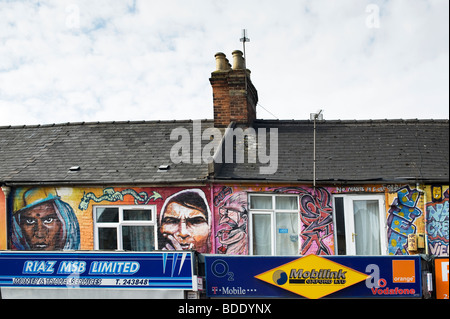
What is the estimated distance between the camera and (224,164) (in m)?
12.1

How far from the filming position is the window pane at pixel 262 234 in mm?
11430

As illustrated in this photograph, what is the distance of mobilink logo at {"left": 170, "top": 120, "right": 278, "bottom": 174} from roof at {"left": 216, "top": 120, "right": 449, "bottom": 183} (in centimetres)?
20

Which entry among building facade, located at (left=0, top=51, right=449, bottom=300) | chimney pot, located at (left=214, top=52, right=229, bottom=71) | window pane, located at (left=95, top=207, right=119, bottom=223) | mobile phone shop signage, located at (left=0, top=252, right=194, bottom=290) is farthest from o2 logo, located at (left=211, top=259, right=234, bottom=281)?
chimney pot, located at (left=214, top=52, right=229, bottom=71)

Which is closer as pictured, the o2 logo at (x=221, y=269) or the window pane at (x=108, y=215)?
the o2 logo at (x=221, y=269)

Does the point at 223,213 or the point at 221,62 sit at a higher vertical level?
the point at 221,62

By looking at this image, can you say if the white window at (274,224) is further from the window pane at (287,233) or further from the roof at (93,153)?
the roof at (93,153)

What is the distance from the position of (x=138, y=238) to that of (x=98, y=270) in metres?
1.43

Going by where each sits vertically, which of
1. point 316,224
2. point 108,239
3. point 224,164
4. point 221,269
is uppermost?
point 224,164

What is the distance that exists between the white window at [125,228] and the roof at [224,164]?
0.72 m

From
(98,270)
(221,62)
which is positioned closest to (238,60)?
(221,62)

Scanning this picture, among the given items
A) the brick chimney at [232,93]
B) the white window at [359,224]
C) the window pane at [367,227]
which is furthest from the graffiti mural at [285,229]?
the brick chimney at [232,93]

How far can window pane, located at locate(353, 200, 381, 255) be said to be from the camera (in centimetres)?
1130

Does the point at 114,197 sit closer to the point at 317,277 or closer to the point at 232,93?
the point at 232,93

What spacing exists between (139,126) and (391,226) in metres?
7.51
